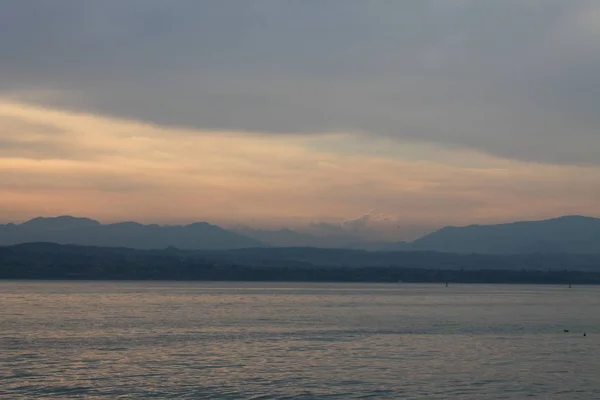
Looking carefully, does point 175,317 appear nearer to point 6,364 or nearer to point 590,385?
point 6,364

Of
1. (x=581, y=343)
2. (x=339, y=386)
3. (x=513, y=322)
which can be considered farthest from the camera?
(x=513, y=322)

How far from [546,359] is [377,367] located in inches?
586

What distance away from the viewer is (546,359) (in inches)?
2280

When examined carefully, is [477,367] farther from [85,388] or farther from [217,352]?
[85,388]

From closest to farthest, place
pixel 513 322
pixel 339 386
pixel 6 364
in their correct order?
1. pixel 339 386
2. pixel 6 364
3. pixel 513 322

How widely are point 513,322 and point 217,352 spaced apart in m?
49.2

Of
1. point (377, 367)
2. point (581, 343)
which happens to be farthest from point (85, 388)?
point (581, 343)

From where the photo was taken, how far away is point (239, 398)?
40000mm

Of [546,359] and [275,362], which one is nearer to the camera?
[275,362]

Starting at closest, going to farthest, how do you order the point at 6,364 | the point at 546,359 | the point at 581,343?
the point at 6,364
the point at 546,359
the point at 581,343

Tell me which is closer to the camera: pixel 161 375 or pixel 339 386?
pixel 339 386

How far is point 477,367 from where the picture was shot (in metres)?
52.5

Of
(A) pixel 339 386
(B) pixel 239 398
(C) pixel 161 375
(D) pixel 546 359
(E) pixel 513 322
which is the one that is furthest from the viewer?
(E) pixel 513 322

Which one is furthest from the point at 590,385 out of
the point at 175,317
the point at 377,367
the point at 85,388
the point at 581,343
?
the point at 175,317
